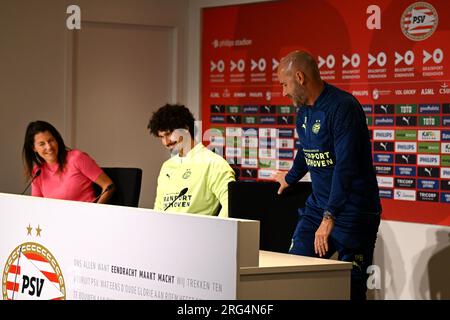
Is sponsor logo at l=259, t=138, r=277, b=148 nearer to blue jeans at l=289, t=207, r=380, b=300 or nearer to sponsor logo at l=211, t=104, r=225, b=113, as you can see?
sponsor logo at l=211, t=104, r=225, b=113

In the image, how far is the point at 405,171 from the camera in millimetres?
5477

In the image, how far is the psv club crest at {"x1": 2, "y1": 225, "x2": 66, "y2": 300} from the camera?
10.5 ft

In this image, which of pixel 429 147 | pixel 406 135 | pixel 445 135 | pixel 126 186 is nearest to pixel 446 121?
pixel 445 135

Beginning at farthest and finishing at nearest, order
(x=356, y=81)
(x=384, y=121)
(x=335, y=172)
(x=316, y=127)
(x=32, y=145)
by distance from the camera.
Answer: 1. (x=356, y=81)
2. (x=384, y=121)
3. (x=32, y=145)
4. (x=316, y=127)
5. (x=335, y=172)

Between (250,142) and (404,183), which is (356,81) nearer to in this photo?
(404,183)

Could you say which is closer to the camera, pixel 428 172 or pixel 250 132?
pixel 428 172

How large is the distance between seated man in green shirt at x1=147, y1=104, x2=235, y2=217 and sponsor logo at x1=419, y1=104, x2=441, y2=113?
168 cm

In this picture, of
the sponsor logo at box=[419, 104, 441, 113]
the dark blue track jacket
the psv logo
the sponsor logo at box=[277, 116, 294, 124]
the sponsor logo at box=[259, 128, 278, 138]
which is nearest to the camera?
the psv logo

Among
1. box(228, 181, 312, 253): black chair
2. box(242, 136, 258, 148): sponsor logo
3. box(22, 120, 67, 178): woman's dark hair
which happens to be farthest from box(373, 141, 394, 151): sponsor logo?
box(22, 120, 67, 178): woman's dark hair

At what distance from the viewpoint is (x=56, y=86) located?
6.30m

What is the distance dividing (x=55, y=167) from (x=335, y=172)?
90.0 inches

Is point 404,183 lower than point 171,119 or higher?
lower

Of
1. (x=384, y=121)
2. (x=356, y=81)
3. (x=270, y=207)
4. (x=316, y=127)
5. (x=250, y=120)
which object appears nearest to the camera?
(x=316, y=127)
